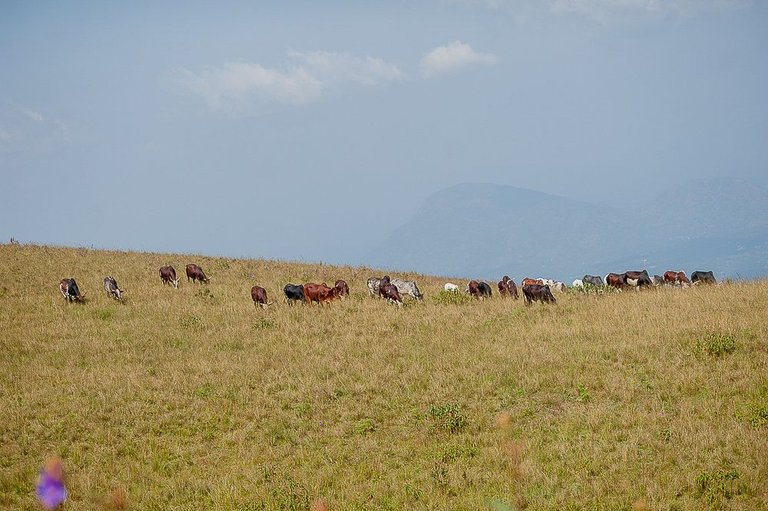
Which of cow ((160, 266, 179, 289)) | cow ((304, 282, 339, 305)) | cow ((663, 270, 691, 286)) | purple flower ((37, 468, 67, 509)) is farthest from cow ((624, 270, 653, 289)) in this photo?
purple flower ((37, 468, 67, 509))

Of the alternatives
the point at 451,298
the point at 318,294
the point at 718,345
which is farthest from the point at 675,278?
the point at 318,294

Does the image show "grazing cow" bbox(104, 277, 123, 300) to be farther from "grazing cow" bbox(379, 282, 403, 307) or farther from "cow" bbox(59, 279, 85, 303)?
"grazing cow" bbox(379, 282, 403, 307)

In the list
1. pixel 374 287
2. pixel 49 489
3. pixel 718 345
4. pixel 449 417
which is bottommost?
pixel 449 417

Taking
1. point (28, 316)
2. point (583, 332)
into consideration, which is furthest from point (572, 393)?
point (28, 316)

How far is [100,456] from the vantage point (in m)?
11.8

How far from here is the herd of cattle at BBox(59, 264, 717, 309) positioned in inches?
992

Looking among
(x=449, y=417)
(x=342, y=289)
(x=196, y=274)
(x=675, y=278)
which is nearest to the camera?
(x=449, y=417)

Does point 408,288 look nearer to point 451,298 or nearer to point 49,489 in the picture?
point 451,298

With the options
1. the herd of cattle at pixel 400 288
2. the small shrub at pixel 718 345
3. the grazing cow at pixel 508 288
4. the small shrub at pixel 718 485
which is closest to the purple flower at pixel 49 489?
the small shrub at pixel 718 485

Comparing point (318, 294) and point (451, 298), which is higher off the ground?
point (318, 294)

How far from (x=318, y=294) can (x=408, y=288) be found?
4269mm

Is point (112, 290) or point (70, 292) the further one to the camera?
point (112, 290)

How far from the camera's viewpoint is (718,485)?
8875mm

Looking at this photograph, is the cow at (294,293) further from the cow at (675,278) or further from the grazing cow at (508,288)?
the cow at (675,278)
